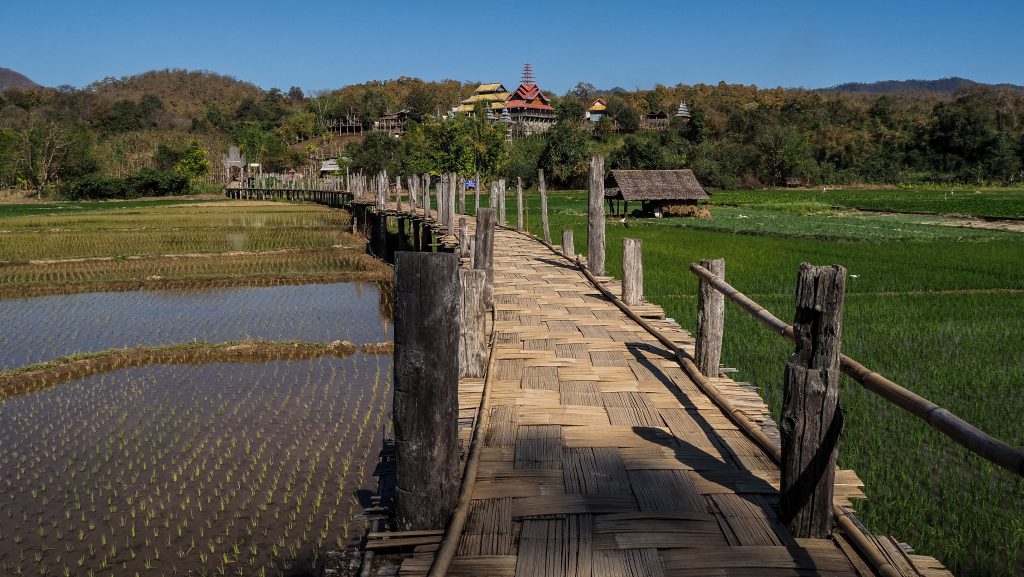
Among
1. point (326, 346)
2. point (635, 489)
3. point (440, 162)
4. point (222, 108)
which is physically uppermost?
point (222, 108)

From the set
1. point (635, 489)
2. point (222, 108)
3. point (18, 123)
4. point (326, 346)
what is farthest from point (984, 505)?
point (222, 108)

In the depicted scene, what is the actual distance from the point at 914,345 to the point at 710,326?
393 centimetres

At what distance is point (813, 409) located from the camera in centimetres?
280

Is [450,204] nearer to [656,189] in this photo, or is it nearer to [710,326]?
[710,326]

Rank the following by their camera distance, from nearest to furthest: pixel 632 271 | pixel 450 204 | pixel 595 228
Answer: pixel 632 271 < pixel 595 228 < pixel 450 204

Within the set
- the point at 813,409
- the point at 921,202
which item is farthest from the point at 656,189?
the point at 813,409

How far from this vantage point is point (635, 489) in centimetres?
314

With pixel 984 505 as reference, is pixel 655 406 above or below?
above

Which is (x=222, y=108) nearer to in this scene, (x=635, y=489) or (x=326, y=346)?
(x=326, y=346)

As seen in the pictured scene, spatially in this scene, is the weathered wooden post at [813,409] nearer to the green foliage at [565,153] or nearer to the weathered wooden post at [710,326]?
the weathered wooden post at [710,326]

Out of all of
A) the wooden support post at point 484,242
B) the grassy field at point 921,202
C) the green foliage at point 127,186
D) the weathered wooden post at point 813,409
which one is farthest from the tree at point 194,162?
the weathered wooden post at point 813,409

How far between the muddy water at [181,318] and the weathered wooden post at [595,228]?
3097mm

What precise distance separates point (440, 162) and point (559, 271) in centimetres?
3166

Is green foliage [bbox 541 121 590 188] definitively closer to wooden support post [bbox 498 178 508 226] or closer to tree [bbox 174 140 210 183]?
tree [bbox 174 140 210 183]
